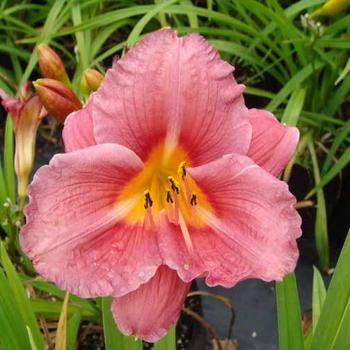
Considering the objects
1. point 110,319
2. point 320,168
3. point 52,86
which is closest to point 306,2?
point 320,168

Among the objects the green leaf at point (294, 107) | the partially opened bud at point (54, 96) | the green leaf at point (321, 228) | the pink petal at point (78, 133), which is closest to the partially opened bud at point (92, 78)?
the partially opened bud at point (54, 96)

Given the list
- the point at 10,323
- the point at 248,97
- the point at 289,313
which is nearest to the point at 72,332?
the point at 10,323

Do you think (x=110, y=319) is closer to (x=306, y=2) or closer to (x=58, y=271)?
(x=58, y=271)

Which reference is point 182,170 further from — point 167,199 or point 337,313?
point 337,313

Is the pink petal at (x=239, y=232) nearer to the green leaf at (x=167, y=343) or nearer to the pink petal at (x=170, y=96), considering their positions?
the pink petal at (x=170, y=96)

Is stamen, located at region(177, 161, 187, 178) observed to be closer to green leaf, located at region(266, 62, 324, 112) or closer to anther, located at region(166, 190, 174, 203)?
anther, located at region(166, 190, 174, 203)

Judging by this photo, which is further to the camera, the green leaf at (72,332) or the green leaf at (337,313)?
the green leaf at (72,332)

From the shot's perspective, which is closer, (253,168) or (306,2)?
(253,168)
